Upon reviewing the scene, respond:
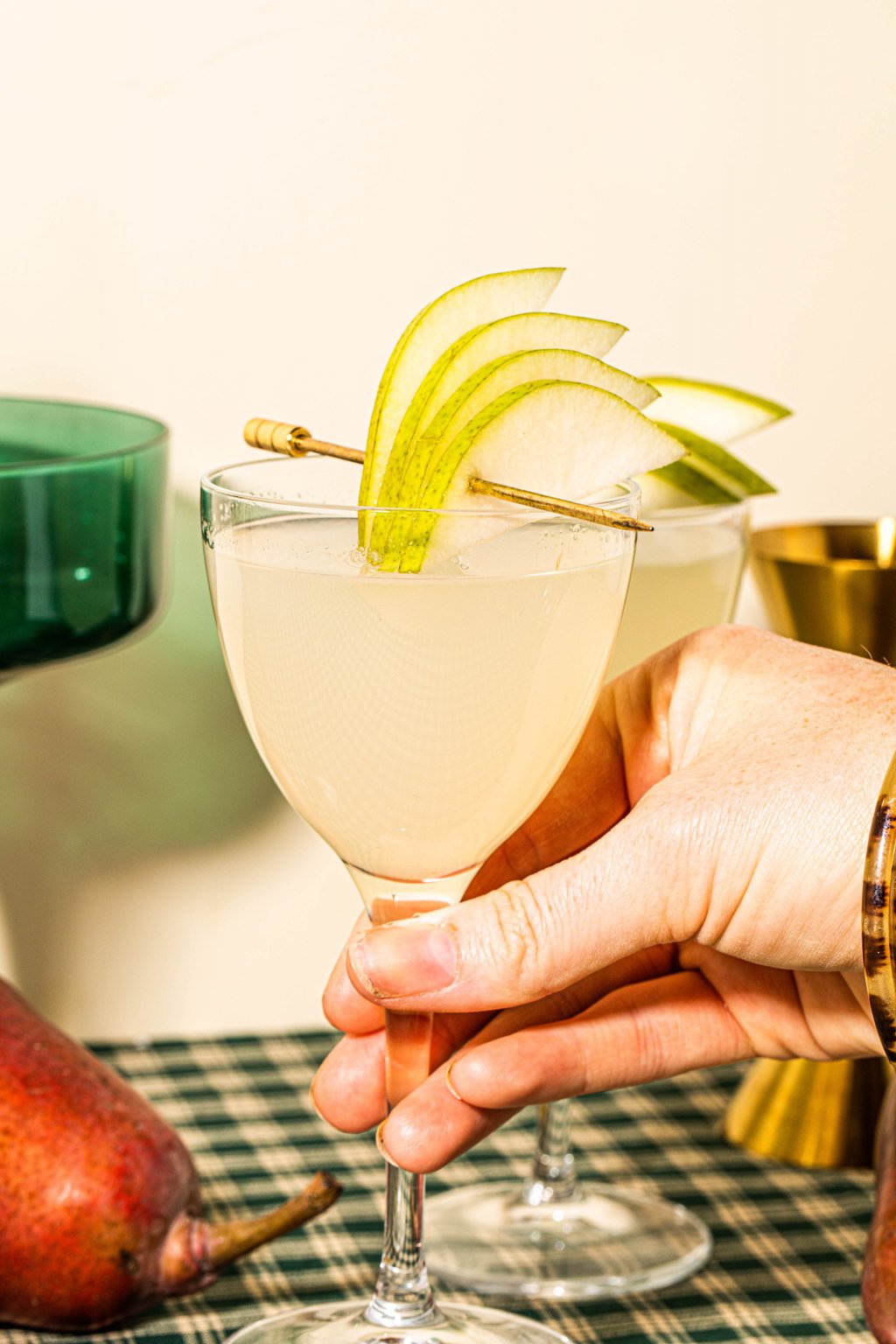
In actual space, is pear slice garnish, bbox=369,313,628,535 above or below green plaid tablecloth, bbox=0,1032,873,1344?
above

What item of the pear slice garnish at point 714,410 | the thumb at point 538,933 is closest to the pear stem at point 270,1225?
the thumb at point 538,933

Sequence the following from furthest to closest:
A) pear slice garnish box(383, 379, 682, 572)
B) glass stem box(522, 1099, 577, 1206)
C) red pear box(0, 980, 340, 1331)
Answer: glass stem box(522, 1099, 577, 1206), red pear box(0, 980, 340, 1331), pear slice garnish box(383, 379, 682, 572)

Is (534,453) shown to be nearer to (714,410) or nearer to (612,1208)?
(714,410)

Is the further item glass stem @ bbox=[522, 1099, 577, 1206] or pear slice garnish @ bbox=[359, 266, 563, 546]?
glass stem @ bbox=[522, 1099, 577, 1206]

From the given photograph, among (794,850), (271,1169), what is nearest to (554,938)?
(794,850)

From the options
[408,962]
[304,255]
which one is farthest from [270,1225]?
[304,255]

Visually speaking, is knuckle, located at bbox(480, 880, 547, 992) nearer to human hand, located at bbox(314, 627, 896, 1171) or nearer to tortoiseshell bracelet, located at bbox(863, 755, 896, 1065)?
human hand, located at bbox(314, 627, 896, 1171)

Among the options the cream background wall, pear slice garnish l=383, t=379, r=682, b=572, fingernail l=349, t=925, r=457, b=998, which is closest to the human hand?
fingernail l=349, t=925, r=457, b=998

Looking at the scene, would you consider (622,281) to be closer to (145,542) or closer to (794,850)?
(145,542)
